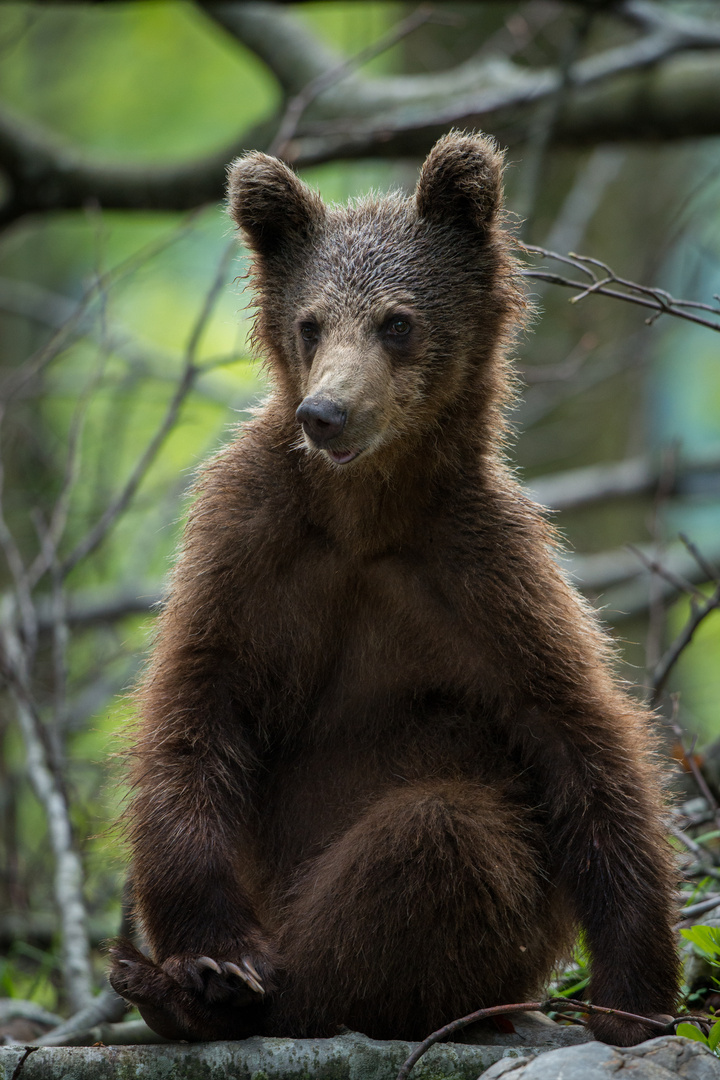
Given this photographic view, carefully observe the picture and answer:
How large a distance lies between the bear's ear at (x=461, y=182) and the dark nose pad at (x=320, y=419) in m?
1.09

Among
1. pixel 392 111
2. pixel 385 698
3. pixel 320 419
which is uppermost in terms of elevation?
pixel 392 111

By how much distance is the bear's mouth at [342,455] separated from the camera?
390 cm

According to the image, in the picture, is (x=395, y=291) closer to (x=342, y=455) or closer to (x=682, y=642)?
(x=342, y=455)

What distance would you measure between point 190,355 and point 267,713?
259 centimetres

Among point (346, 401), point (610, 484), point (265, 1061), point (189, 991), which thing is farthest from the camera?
point (610, 484)

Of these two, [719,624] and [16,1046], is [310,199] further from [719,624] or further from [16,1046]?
[719,624]

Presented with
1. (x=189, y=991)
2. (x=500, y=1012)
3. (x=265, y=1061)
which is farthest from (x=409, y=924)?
(x=189, y=991)

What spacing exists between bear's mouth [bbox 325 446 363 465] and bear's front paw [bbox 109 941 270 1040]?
163 centimetres

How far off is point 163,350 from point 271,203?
8.50m

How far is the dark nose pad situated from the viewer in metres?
3.70

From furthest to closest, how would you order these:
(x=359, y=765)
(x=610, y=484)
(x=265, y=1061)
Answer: (x=610, y=484)
(x=359, y=765)
(x=265, y=1061)

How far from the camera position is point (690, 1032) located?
3410 mm

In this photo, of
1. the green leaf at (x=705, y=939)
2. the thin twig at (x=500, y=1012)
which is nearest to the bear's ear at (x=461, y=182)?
the green leaf at (x=705, y=939)

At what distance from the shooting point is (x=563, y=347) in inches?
455
